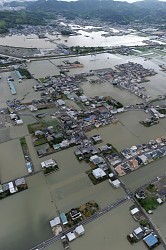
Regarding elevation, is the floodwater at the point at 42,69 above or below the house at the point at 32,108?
above

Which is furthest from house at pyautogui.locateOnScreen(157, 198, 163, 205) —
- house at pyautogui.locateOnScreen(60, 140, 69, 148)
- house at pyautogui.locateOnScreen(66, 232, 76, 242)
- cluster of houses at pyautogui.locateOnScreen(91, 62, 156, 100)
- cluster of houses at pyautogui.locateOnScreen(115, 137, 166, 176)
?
cluster of houses at pyautogui.locateOnScreen(91, 62, 156, 100)

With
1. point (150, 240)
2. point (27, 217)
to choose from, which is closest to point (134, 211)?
point (150, 240)

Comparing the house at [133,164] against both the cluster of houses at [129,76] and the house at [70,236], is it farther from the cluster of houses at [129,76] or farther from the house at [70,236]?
Result: the cluster of houses at [129,76]

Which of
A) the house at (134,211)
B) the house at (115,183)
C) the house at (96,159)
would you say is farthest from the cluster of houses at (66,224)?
the house at (96,159)

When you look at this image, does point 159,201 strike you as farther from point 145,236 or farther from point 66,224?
point 66,224

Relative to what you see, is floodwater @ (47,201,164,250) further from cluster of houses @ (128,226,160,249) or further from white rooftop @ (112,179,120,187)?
white rooftop @ (112,179,120,187)

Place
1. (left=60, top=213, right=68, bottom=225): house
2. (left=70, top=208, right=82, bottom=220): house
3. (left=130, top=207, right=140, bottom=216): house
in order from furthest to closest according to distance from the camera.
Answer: (left=130, top=207, right=140, bottom=216): house
(left=70, top=208, right=82, bottom=220): house
(left=60, top=213, right=68, bottom=225): house

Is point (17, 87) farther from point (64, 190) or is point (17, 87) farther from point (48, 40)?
point (48, 40)

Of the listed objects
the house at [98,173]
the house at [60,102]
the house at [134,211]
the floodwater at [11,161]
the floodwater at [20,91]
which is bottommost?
the house at [134,211]
